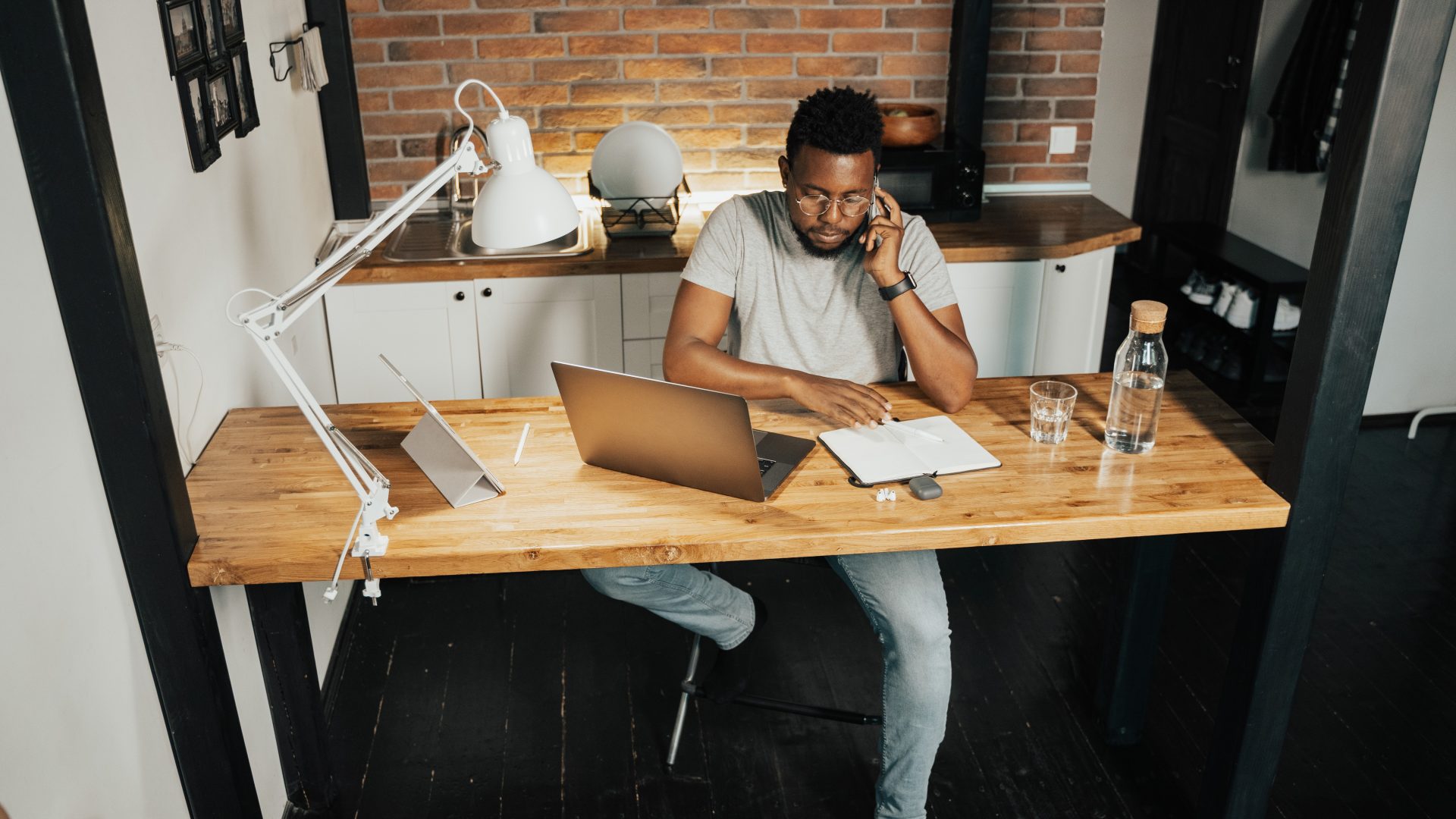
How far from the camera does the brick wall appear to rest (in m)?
3.21

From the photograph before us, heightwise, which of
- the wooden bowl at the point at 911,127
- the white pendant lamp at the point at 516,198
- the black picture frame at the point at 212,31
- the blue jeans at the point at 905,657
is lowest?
the blue jeans at the point at 905,657

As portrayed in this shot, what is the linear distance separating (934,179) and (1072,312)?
0.55 meters

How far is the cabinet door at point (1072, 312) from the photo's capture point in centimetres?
313

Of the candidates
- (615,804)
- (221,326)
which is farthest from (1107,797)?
(221,326)

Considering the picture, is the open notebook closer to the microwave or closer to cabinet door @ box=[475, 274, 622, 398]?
cabinet door @ box=[475, 274, 622, 398]

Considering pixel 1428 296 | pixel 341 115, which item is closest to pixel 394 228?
pixel 341 115

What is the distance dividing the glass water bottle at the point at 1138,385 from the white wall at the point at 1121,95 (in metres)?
3.44

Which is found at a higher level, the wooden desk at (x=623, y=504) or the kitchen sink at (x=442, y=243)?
the kitchen sink at (x=442, y=243)

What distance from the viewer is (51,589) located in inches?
52.8

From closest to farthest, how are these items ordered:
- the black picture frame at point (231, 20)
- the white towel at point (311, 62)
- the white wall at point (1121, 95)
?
the black picture frame at point (231, 20) → the white towel at point (311, 62) → the white wall at point (1121, 95)

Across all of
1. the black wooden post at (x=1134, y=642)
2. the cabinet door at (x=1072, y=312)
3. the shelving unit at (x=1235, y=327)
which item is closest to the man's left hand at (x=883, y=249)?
the black wooden post at (x=1134, y=642)

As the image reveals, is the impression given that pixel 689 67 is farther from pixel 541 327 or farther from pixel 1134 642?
pixel 1134 642

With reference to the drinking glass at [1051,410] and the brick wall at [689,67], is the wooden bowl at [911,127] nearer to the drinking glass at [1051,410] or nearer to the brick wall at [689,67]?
the brick wall at [689,67]

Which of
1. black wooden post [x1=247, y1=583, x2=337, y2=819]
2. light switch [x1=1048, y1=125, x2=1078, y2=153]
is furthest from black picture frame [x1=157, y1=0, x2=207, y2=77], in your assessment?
light switch [x1=1048, y1=125, x2=1078, y2=153]
